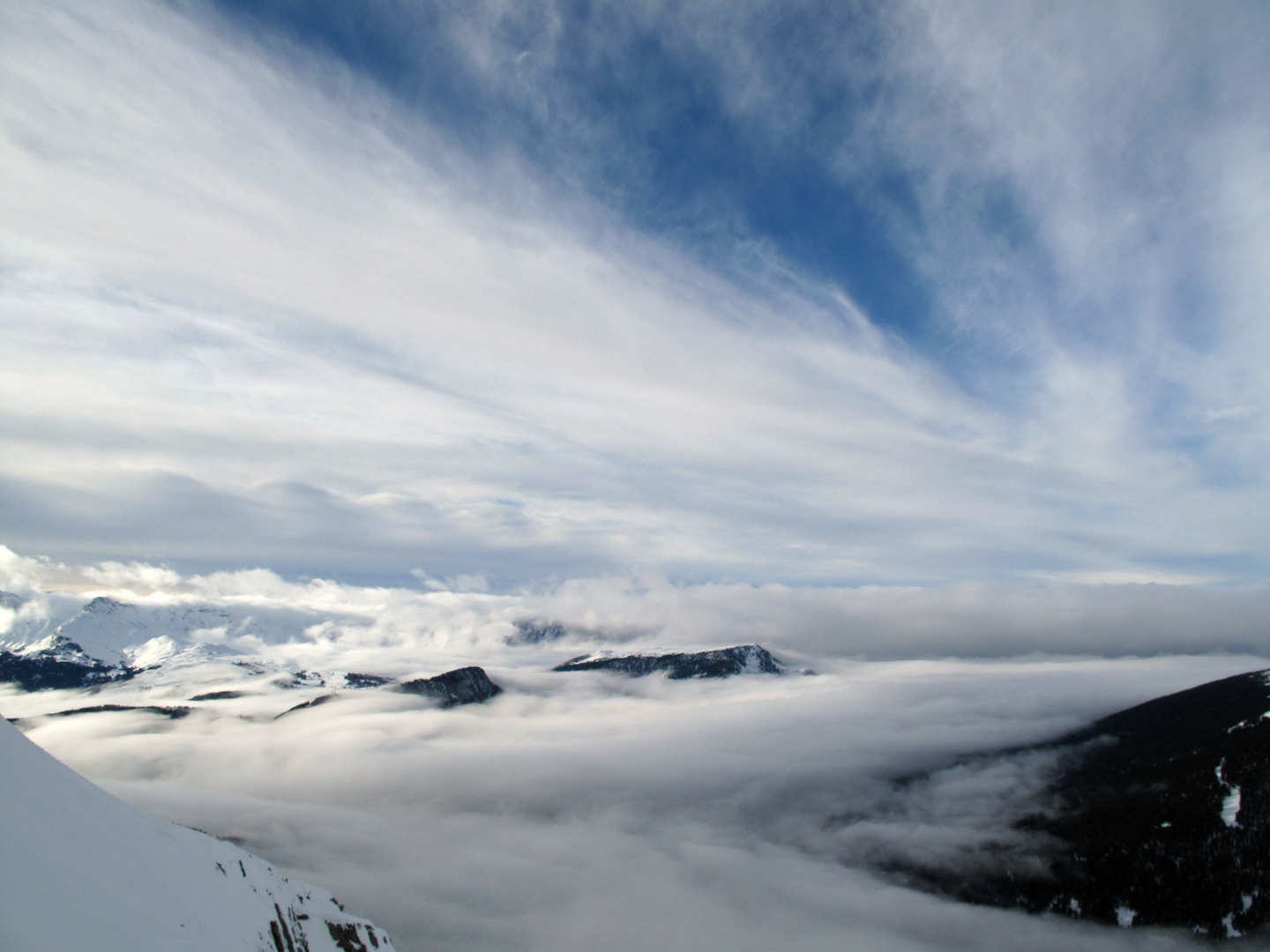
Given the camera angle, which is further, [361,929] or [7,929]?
[361,929]

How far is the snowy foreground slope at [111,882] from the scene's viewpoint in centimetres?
5381

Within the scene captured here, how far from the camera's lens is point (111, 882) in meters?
68.4

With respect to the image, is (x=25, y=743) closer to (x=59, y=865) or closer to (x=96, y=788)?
(x=96, y=788)

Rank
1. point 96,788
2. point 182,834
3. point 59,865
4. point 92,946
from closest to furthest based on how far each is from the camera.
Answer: point 92,946
point 59,865
point 96,788
point 182,834

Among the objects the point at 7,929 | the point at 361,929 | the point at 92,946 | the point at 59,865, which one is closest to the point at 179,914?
the point at 59,865

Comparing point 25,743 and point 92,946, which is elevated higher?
point 25,743

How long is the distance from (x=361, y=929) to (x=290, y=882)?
24294mm

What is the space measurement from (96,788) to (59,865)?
38.3 m

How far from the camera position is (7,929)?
46125mm

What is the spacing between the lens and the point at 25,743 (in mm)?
77500

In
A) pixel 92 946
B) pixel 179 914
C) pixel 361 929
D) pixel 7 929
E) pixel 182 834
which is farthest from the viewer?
→ pixel 361 929

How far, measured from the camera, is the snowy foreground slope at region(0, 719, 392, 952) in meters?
53.8

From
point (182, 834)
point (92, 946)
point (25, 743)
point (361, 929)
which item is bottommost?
point (361, 929)

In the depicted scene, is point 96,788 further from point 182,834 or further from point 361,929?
point 361,929
